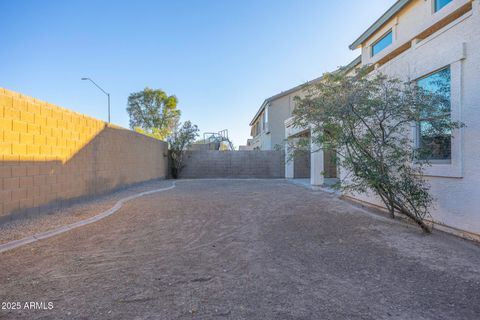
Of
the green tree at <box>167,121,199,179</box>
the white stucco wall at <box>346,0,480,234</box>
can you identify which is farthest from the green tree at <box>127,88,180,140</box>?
the white stucco wall at <box>346,0,480,234</box>

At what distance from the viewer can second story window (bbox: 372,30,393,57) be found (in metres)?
8.88

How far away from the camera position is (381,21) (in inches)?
350

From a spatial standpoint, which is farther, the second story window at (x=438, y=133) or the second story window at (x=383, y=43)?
the second story window at (x=383, y=43)

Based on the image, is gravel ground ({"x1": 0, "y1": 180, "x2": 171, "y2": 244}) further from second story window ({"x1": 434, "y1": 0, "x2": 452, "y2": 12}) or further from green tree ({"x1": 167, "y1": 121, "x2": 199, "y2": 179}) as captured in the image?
second story window ({"x1": 434, "y1": 0, "x2": 452, "y2": 12})

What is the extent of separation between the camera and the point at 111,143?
9.94 meters

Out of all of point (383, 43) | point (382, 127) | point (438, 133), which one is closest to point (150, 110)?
point (383, 43)

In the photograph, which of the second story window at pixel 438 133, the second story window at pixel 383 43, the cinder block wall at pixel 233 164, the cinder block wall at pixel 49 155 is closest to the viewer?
the second story window at pixel 438 133

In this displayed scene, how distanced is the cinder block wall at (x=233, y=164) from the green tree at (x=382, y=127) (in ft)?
41.0

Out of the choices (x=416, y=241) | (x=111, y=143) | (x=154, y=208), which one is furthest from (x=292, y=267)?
(x=111, y=143)

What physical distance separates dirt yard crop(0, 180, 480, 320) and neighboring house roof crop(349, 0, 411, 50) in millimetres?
6609

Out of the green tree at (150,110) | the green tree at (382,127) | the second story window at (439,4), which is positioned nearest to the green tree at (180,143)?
the green tree at (382,127)

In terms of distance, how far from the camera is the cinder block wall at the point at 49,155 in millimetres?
5258

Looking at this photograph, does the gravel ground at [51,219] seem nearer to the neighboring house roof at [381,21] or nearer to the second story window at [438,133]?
the second story window at [438,133]

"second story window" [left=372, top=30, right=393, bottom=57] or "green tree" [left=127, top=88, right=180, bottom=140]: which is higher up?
"green tree" [left=127, top=88, right=180, bottom=140]
